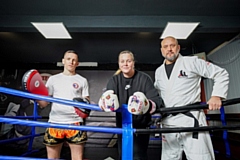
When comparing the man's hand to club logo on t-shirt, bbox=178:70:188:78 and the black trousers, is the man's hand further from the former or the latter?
the black trousers

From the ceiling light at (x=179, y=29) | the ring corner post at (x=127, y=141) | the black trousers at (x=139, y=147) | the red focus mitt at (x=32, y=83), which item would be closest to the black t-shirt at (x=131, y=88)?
the black trousers at (x=139, y=147)

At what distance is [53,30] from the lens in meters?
3.38

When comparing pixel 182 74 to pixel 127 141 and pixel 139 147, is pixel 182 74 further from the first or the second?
pixel 127 141

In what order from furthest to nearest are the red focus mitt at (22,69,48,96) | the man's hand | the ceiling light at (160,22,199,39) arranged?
the ceiling light at (160,22,199,39), the red focus mitt at (22,69,48,96), the man's hand

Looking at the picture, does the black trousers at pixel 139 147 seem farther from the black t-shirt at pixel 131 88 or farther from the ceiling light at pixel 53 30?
the ceiling light at pixel 53 30

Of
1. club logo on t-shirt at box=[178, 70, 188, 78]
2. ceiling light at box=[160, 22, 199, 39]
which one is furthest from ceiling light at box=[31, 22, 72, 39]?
club logo on t-shirt at box=[178, 70, 188, 78]

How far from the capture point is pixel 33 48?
457cm

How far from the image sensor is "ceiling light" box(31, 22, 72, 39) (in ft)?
10.3

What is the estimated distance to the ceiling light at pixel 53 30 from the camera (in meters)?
3.15

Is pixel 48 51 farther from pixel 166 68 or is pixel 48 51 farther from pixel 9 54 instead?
pixel 166 68

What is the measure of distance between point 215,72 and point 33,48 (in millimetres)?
4505

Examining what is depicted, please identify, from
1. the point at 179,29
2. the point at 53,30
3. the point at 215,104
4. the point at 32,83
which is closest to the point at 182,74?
the point at 215,104

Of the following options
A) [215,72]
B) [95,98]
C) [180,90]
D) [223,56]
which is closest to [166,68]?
[180,90]

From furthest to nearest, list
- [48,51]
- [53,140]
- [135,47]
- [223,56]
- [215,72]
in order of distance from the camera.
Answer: [48,51]
[135,47]
[223,56]
[53,140]
[215,72]
